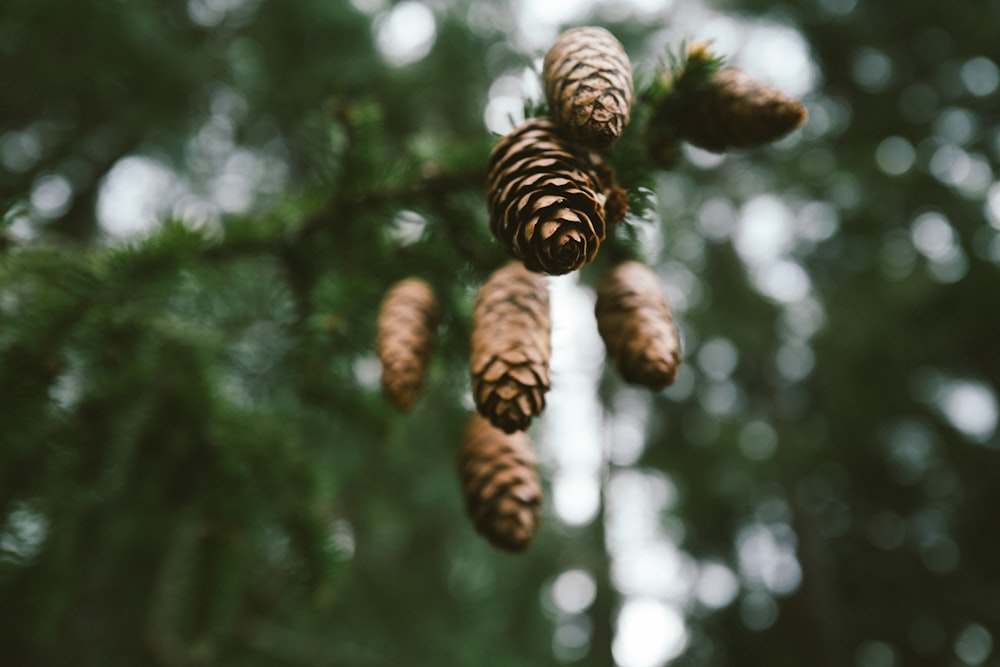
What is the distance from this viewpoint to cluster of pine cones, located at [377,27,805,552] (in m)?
0.56

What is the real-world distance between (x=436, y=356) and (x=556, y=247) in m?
0.60

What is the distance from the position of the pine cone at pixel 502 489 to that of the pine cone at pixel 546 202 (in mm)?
238

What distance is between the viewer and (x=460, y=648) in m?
2.67

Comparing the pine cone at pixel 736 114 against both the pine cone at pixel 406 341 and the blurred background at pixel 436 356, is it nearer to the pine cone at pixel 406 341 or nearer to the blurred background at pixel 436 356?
the blurred background at pixel 436 356

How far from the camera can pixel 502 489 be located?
74 cm

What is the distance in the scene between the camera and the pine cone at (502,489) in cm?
72

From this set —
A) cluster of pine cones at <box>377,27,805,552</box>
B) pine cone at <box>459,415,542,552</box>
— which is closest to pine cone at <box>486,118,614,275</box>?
cluster of pine cones at <box>377,27,805,552</box>

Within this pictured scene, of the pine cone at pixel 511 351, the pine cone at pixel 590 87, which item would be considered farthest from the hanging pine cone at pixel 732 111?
the pine cone at pixel 511 351

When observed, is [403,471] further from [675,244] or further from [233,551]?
[675,244]

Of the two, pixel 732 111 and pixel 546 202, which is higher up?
pixel 732 111

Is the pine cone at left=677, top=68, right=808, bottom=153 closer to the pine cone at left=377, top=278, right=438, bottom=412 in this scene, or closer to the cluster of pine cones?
the cluster of pine cones

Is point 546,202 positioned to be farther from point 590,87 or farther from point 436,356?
point 436,356

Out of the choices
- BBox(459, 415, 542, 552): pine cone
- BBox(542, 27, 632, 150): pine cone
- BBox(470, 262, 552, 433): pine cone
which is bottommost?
BBox(459, 415, 542, 552): pine cone

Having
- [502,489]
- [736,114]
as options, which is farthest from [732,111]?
[502,489]
